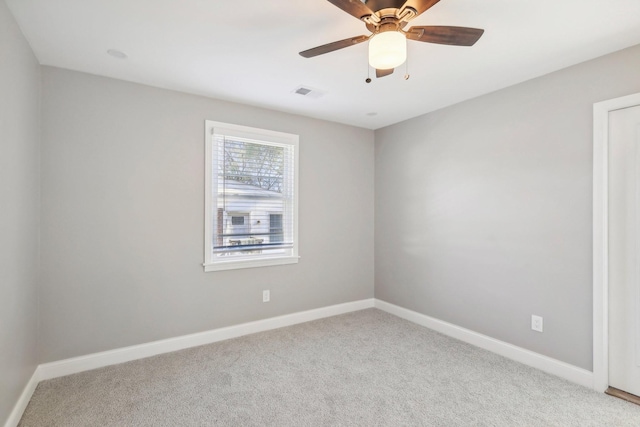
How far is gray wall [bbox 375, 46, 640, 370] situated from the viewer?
8.09 ft

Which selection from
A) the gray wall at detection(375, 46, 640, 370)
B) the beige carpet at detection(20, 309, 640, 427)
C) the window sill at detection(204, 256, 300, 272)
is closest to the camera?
the beige carpet at detection(20, 309, 640, 427)

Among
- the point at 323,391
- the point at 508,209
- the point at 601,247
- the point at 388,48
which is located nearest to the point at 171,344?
the point at 323,391

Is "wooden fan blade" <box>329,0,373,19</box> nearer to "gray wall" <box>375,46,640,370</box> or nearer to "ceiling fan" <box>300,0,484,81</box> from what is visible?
"ceiling fan" <box>300,0,484,81</box>

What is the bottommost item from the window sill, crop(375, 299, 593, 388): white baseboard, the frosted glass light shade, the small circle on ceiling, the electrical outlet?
crop(375, 299, 593, 388): white baseboard

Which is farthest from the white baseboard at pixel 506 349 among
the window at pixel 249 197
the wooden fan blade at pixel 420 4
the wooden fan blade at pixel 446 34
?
the wooden fan blade at pixel 420 4

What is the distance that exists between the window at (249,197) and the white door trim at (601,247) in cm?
275

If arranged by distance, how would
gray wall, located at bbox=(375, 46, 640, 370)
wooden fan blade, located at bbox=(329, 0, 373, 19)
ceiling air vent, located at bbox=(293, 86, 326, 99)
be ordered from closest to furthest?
wooden fan blade, located at bbox=(329, 0, 373, 19) → gray wall, located at bbox=(375, 46, 640, 370) → ceiling air vent, located at bbox=(293, 86, 326, 99)

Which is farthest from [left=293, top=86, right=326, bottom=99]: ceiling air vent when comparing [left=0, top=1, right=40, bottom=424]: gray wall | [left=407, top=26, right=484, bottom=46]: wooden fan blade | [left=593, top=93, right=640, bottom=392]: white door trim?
[left=593, top=93, right=640, bottom=392]: white door trim

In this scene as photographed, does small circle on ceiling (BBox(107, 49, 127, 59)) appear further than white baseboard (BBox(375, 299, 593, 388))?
No

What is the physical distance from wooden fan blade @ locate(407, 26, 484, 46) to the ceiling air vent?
1436mm

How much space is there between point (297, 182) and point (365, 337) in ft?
6.22

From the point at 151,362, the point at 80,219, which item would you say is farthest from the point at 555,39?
the point at 151,362

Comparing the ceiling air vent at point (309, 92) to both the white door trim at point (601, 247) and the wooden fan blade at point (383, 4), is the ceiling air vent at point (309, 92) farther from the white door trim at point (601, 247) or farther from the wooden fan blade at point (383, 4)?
the white door trim at point (601, 247)

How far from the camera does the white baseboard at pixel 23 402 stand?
6.26 ft
